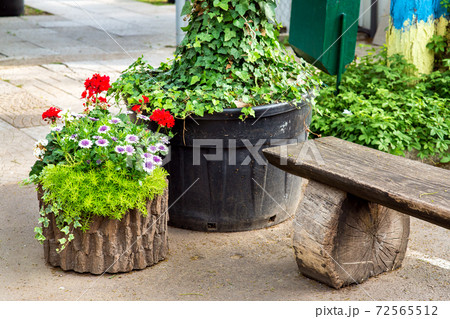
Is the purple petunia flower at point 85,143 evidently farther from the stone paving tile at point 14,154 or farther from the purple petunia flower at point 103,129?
the stone paving tile at point 14,154

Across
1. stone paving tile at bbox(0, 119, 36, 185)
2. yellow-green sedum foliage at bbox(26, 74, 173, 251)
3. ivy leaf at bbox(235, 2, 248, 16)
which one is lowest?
stone paving tile at bbox(0, 119, 36, 185)

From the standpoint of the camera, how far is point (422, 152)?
473 centimetres

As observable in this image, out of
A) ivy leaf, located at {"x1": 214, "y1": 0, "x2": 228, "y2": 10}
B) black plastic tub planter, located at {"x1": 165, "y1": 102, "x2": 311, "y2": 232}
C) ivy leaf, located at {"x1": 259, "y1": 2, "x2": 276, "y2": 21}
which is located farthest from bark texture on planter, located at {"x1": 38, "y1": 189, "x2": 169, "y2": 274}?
ivy leaf, located at {"x1": 259, "y1": 2, "x2": 276, "y2": 21}

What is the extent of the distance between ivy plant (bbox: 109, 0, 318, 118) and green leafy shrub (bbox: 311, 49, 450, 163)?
24.0 inches

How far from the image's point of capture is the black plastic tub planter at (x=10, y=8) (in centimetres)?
1136

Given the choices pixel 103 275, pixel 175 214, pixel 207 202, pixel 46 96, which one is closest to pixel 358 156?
pixel 207 202

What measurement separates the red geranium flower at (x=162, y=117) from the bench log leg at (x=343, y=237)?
0.83 metres

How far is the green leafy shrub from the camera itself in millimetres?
4695

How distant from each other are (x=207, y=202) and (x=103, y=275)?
81 centimetres

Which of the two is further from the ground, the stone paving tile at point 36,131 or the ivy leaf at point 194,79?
the ivy leaf at point 194,79

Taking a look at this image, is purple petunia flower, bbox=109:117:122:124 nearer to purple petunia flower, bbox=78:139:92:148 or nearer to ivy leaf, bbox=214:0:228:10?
purple petunia flower, bbox=78:139:92:148

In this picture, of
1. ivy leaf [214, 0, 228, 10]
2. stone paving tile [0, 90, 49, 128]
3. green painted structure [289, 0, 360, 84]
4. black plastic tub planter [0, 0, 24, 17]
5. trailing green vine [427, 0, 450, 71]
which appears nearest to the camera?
ivy leaf [214, 0, 228, 10]

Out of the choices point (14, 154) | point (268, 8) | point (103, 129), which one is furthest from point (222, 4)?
point (14, 154)

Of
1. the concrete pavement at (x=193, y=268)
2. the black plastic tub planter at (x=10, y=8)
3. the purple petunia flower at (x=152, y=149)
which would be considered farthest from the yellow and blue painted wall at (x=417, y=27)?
the black plastic tub planter at (x=10, y=8)
